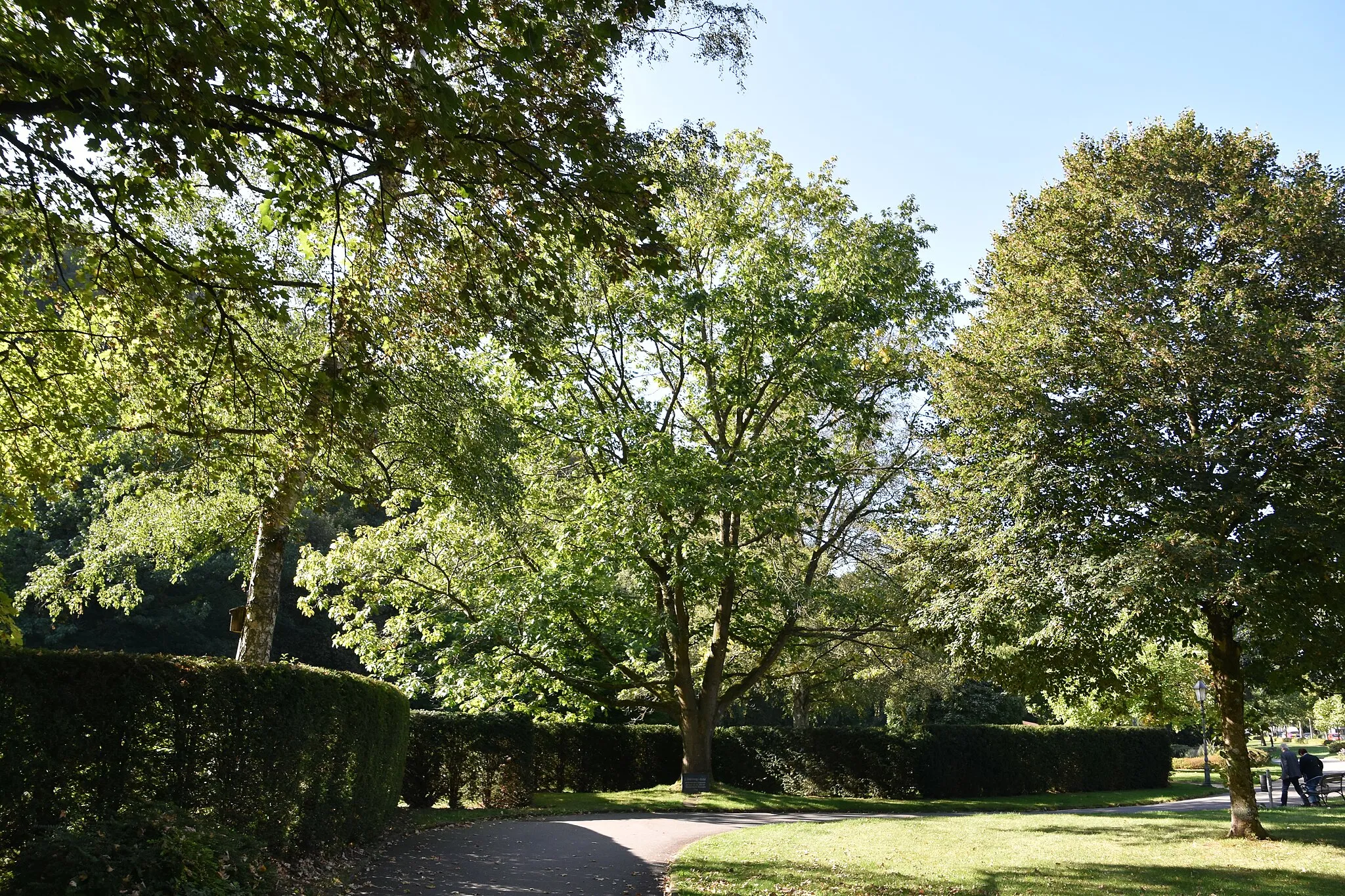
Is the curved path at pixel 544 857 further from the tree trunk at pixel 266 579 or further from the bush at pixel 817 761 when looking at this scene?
the bush at pixel 817 761

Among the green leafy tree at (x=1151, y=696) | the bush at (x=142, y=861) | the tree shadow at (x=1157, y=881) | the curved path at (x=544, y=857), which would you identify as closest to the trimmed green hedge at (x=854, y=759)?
the green leafy tree at (x=1151, y=696)

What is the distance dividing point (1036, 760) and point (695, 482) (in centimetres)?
1772

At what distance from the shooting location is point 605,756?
23672 mm

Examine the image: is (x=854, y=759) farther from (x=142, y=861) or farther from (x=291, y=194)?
(x=291, y=194)

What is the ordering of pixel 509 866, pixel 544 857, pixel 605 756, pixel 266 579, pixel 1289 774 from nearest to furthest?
1. pixel 509 866
2. pixel 544 857
3. pixel 266 579
4. pixel 1289 774
5. pixel 605 756

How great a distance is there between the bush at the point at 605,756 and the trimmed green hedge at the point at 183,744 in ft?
42.9

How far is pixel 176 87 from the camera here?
5035 mm

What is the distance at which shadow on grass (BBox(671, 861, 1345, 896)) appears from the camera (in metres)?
8.80

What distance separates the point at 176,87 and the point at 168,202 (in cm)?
245

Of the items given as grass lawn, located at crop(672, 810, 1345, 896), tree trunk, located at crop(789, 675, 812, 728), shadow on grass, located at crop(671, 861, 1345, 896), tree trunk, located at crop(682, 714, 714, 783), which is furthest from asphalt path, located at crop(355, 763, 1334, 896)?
tree trunk, located at crop(789, 675, 812, 728)

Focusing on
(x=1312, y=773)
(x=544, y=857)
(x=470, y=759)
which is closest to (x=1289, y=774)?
(x=1312, y=773)

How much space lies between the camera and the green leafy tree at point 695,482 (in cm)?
1758

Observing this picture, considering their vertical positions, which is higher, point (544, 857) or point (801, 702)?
point (801, 702)

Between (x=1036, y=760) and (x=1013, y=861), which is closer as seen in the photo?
(x=1013, y=861)
